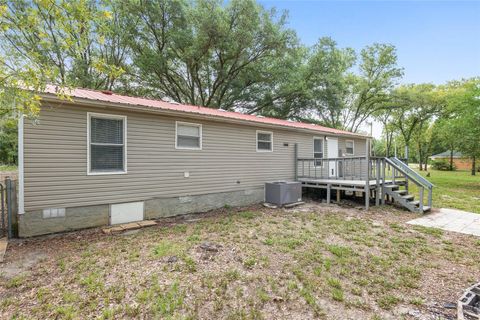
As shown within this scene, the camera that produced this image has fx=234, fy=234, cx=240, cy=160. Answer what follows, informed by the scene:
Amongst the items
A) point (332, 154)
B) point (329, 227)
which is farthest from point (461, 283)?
point (332, 154)

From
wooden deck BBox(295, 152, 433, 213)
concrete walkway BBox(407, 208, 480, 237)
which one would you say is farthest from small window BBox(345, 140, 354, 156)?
concrete walkway BBox(407, 208, 480, 237)

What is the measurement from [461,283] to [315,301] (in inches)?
82.6

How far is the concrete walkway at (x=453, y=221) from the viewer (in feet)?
17.9

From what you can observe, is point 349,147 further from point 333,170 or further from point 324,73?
point 324,73

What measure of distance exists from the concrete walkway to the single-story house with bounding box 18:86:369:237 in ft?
15.5

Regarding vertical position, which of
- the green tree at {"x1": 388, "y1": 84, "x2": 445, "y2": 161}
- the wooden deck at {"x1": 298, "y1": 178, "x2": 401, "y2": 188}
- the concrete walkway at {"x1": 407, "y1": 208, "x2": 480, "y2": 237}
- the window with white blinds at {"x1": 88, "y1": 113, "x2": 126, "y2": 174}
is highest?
the green tree at {"x1": 388, "y1": 84, "x2": 445, "y2": 161}

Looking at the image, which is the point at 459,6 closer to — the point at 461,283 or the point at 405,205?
the point at 405,205

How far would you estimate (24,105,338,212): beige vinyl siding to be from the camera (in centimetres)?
467

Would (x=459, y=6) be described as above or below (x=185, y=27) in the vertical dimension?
below

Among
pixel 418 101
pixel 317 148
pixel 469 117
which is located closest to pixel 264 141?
pixel 317 148

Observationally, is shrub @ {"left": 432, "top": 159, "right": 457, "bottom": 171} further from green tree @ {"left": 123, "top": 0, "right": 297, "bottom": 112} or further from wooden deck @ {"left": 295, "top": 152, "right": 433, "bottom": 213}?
wooden deck @ {"left": 295, "top": 152, "right": 433, "bottom": 213}

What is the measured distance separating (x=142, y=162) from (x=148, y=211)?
4.18ft

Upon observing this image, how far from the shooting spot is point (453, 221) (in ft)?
20.1

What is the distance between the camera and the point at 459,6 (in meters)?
8.77
